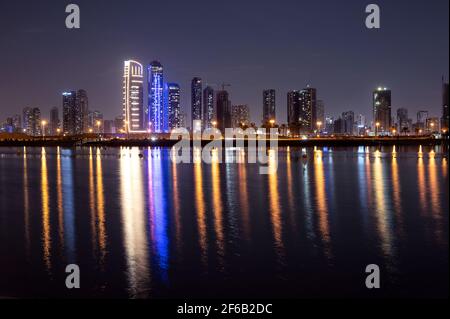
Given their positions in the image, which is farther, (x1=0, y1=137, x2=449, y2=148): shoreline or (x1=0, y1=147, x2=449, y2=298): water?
(x1=0, y1=137, x2=449, y2=148): shoreline

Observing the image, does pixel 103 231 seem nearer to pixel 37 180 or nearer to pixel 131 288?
pixel 131 288

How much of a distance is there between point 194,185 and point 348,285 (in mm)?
22803

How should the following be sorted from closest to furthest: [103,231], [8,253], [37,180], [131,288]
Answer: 1. [131,288]
2. [8,253]
3. [103,231]
4. [37,180]

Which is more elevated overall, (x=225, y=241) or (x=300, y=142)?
(x=300, y=142)

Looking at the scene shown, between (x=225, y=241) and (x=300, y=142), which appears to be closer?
(x=225, y=241)

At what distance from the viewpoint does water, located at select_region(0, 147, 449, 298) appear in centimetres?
1209

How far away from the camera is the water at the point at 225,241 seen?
12.1 meters

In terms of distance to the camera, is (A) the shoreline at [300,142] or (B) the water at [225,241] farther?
(A) the shoreline at [300,142]

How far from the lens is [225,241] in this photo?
54.1ft

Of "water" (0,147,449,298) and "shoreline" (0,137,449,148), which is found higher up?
"shoreline" (0,137,449,148)

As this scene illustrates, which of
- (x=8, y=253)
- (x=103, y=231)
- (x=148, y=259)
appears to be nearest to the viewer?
(x=148, y=259)

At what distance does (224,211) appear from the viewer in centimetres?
2272

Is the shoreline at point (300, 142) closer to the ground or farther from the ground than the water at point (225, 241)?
farther from the ground

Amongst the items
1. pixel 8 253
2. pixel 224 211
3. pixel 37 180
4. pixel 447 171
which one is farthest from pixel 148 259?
pixel 447 171
